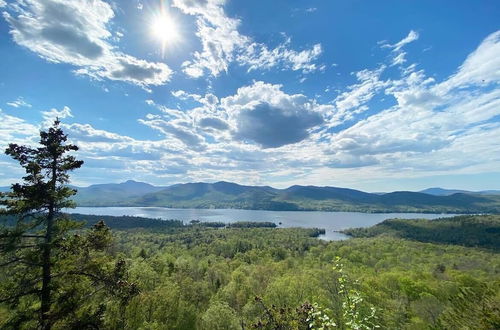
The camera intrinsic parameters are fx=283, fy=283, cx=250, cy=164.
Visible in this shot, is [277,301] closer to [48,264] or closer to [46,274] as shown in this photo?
[46,274]

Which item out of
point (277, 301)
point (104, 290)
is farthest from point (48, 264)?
point (277, 301)

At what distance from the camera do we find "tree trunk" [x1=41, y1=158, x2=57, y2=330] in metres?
10.8

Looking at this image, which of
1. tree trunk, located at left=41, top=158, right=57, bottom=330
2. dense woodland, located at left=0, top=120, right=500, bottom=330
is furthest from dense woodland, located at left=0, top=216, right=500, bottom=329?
tree trunk, located at left=41, top=158, right=57, bottom=330

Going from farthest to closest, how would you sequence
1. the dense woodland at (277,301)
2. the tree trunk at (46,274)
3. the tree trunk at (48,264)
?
the dense woodland at (277,301) → the tree trunk at (46,274) → the tree trunk at (48,264)

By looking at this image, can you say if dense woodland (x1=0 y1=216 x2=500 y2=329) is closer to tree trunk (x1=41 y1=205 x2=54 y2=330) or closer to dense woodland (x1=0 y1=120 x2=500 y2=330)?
dense woodland (x1=0 y1=120 x2=500 y2=330)

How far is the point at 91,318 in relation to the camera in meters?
11.7

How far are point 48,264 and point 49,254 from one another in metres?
0.41

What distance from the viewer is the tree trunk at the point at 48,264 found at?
426 inches

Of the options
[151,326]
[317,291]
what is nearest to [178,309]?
[151,326]

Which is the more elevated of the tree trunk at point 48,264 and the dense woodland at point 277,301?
the tree trunk at point 48,264

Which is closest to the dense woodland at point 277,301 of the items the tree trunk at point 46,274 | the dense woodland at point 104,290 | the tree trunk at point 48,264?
the dense woodland at point 104,290

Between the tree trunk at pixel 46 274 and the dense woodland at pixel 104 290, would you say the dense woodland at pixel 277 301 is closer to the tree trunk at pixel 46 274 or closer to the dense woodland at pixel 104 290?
the dense woodland at pixel 104 290

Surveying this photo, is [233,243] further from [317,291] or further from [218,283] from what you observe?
[317,291]

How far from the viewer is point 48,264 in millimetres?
11625
